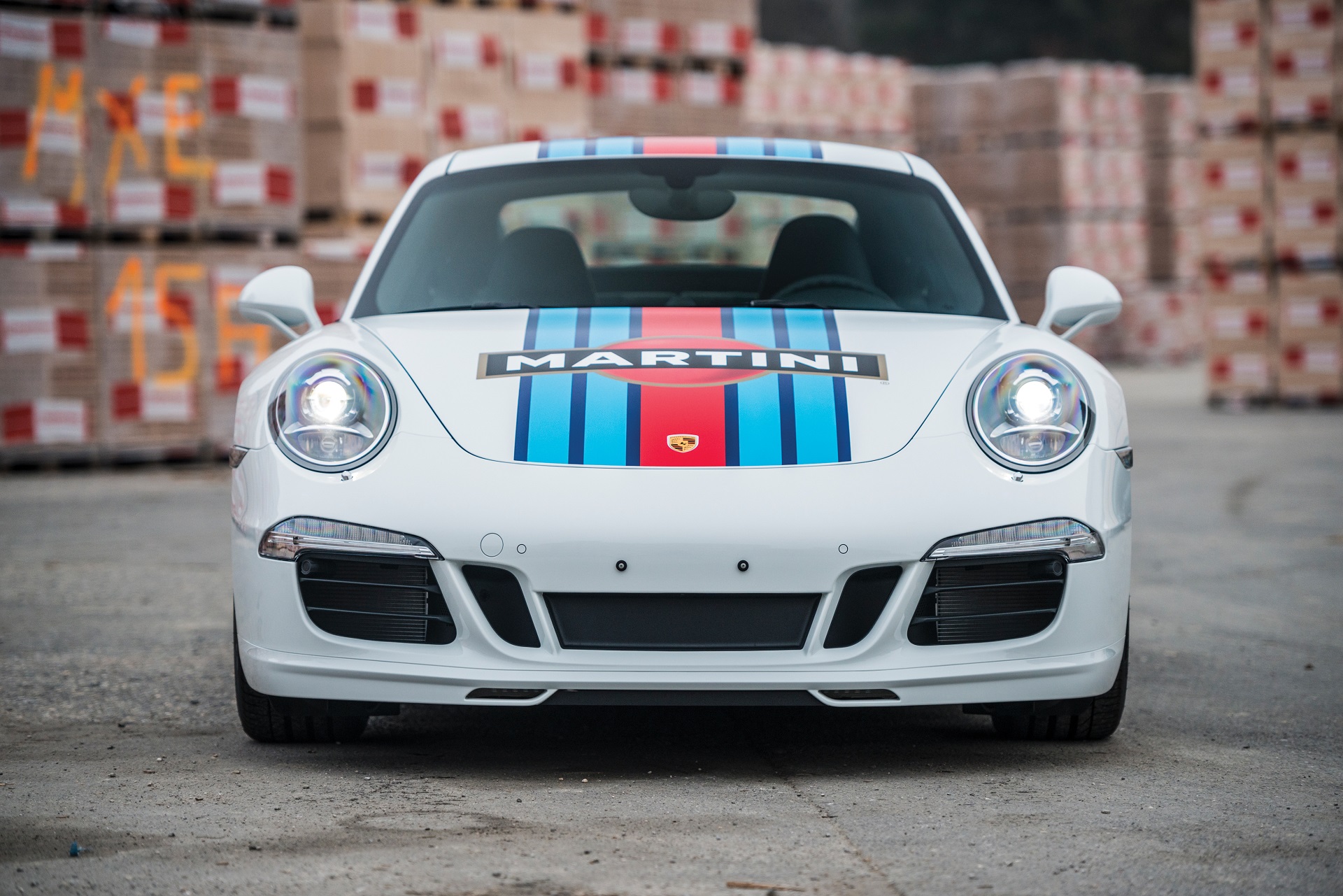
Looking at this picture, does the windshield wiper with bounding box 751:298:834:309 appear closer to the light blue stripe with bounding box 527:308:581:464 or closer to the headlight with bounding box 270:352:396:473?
the light blue stripe with bounding box 527:308:581:464

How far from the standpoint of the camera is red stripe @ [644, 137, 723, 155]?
4.57 metres

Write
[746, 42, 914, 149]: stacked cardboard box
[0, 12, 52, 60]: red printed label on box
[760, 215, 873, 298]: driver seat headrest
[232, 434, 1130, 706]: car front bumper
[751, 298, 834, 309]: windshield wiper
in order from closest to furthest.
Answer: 1. [232, 434, 1130, 706]: car front bumper
2. [751, 298, 834, 309]: windshield wiper
3. [760, 215, 873, 298]: driver seat headrest
4. [0, 12, 52, 60]: red printed label on box
5. [746, 42, 914, 149]: stacked cardboard box

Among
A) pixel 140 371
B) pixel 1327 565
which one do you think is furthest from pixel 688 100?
pixel 1327 565

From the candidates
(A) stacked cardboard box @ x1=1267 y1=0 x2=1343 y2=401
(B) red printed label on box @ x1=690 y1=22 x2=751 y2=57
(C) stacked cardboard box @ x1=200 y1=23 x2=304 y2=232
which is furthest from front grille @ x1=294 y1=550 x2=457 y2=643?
(A) stacked cardboard box @ x1=1267 y1=0 x2=1343 y2=401

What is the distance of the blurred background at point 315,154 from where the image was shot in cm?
1052

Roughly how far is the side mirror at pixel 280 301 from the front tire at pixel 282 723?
92 centimetres

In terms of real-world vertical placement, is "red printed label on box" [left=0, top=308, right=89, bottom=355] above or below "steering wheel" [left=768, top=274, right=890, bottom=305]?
below

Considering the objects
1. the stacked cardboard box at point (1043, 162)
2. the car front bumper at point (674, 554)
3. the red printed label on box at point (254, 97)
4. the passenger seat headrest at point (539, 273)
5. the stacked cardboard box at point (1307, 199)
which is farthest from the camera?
the stacked cardboard box at point (1043, 162)

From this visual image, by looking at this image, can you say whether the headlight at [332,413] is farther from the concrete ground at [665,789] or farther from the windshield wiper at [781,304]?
the windshield wiper at [781,304]

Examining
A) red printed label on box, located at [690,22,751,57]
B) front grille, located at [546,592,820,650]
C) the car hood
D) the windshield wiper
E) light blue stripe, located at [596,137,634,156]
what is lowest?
front grille, located at [546,592,820,650]

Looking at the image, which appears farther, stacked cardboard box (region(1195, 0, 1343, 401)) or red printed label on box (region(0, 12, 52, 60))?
stacked cardboard box (region(1195, 0, 1343, 401))

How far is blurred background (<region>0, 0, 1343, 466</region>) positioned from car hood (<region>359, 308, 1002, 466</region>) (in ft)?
24.0

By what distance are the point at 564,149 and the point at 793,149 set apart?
599mm

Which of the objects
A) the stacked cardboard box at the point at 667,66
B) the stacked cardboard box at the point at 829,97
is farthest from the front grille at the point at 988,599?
the stacked cardboard box at the point at 829,97
